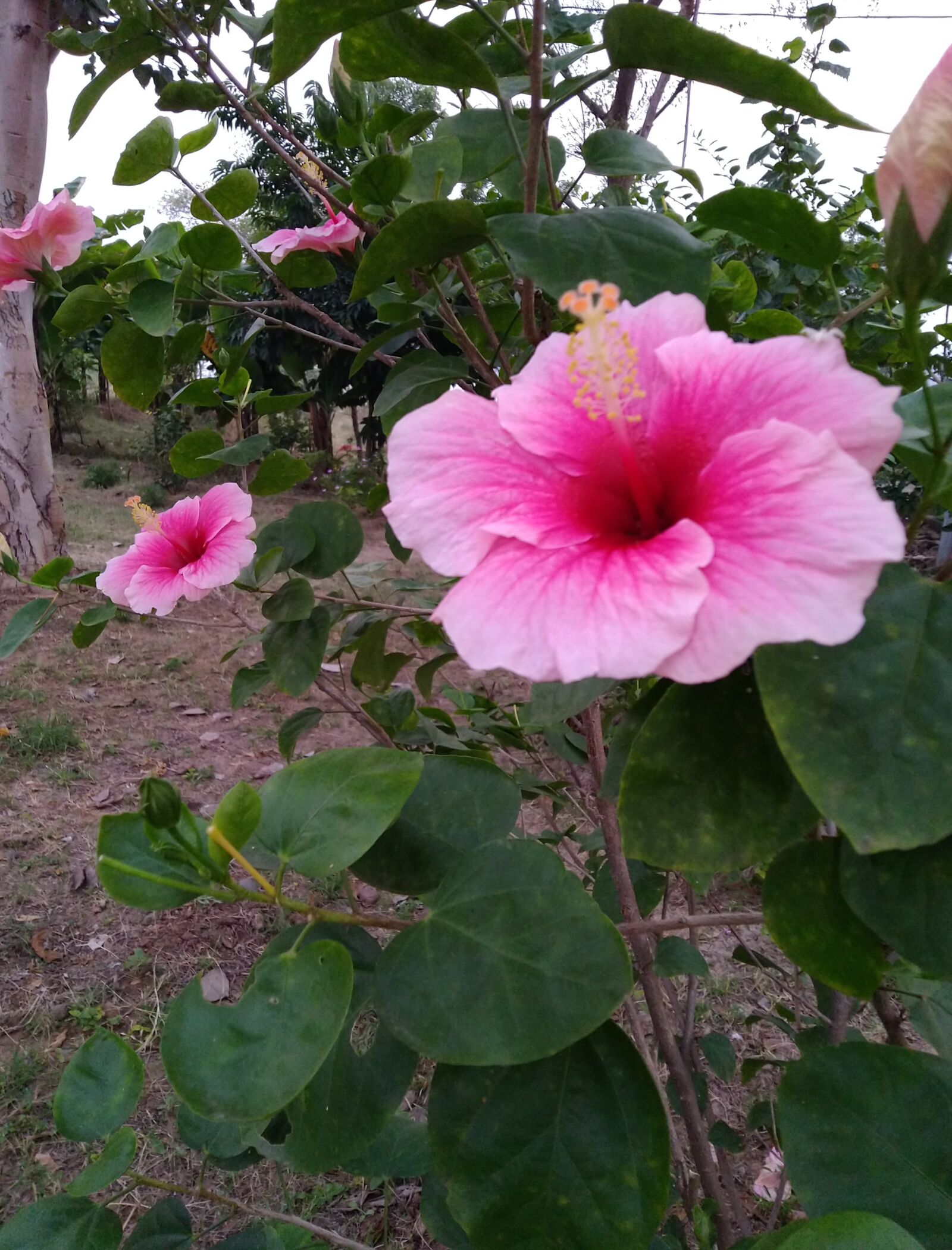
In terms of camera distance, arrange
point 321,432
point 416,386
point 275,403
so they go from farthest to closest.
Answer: point 321,432
point 275,403
point 416,386

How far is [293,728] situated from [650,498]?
2.64ft

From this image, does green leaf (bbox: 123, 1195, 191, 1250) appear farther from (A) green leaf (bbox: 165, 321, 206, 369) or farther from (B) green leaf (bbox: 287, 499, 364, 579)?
(A) green leaf (bbox: 165, 321, 206, 369)

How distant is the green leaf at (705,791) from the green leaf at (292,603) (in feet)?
2.06

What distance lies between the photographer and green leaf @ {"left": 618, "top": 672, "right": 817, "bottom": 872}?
1.80 feet

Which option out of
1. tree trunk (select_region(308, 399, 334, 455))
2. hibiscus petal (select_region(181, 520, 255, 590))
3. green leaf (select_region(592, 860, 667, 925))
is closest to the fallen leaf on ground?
hibiscus petal (select_region(181, 520, 255, 590))

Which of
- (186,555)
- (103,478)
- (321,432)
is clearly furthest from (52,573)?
(321,432)

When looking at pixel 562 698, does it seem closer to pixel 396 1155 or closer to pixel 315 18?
pixel 315 18

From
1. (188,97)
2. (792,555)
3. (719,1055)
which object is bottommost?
(719,1055)

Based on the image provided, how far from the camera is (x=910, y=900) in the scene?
539 mm

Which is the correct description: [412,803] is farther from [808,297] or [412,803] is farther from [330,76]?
[808,297]

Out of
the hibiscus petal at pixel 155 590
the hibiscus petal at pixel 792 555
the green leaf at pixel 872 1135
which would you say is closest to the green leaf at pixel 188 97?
the hibiscus petal at pixel 155 590

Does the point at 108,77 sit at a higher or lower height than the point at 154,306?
higher

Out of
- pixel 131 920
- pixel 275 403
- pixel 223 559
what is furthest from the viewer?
pixel 131 920

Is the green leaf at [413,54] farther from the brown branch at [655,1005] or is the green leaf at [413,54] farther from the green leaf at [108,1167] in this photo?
the green leaf at [108,1167]
